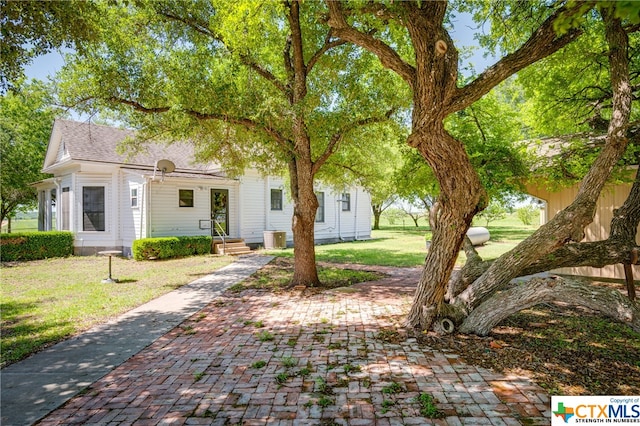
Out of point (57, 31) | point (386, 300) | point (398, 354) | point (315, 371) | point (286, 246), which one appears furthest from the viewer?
point (286, 246)

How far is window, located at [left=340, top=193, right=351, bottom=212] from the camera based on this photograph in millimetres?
22875

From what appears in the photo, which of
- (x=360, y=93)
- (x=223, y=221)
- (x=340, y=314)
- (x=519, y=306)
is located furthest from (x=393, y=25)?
(x=223, y=221)

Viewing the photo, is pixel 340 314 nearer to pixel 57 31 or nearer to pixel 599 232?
pixel 57 31

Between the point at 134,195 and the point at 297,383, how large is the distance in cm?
1395

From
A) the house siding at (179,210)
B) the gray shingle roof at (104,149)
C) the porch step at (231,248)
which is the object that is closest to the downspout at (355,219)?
the house siding at (179,210)

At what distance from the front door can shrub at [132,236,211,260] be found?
1788 mm

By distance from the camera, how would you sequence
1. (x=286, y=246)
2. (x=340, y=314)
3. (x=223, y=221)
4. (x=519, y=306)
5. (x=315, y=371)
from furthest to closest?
(x=286, y=246) < (x=223, y=221) < (x=340, y=314) < (x=519, y=306) < (x=315, y=371)

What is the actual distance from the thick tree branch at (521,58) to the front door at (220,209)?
14399 mm

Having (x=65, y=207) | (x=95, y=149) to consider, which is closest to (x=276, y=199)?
(x=95, y=149)

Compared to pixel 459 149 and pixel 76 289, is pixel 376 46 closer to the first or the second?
pixel 459 149

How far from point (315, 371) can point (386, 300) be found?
3.78 meters

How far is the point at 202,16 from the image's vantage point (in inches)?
327

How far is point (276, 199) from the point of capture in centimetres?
1955

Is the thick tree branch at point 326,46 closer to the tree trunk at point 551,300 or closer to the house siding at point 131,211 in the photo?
the tree trunk at point 551,300
